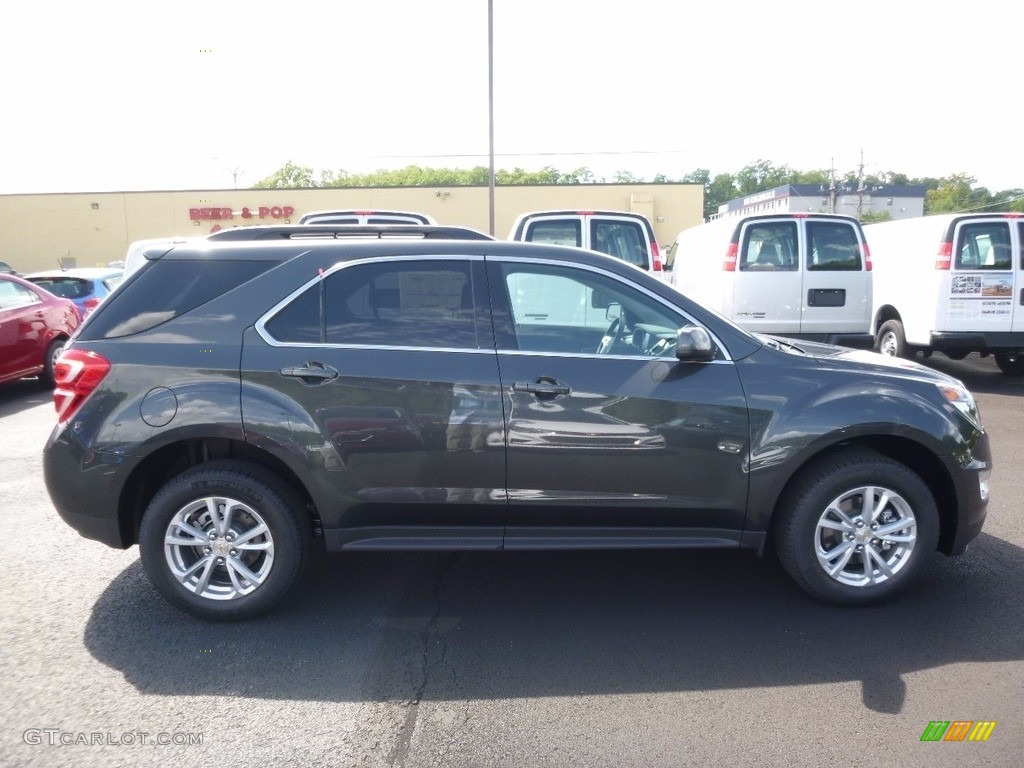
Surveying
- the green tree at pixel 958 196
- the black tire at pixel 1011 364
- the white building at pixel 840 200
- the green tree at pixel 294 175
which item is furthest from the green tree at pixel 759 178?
the black tire at pixel 1011 364

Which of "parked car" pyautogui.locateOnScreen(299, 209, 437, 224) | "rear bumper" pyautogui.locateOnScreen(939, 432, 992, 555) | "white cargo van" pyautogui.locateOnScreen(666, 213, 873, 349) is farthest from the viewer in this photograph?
"white cargo van" pyautogui.locateOnScreen(666, 213, 873, 349)

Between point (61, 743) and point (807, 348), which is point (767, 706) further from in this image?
point (61, 743)

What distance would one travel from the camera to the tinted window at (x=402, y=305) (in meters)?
4.06

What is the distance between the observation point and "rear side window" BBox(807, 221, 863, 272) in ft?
35.3

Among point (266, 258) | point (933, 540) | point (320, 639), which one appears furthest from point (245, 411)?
point (933, 540)

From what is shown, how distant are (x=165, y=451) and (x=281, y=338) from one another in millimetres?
822

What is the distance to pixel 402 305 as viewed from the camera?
162 inches

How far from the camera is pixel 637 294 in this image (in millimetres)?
4172

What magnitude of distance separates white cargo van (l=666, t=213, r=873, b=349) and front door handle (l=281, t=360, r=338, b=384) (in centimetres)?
783

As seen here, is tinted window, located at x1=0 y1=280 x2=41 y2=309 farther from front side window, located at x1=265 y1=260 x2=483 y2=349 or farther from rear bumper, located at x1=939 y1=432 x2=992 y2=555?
rear bumper, located at x1=939 y1=432 x2=992 y2=555

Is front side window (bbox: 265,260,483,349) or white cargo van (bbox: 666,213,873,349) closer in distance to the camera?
front side window (bbox: 265,260,483,349)

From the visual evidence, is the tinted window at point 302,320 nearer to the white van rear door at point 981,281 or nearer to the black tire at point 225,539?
the black tire at point 225,539

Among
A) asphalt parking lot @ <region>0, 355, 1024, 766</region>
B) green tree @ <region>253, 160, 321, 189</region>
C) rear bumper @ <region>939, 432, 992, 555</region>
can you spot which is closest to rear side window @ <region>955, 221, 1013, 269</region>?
asphalt parking lot @ <region>0, 355, 1024, 766</region>

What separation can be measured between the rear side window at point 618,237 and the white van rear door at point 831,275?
2.20 metres
